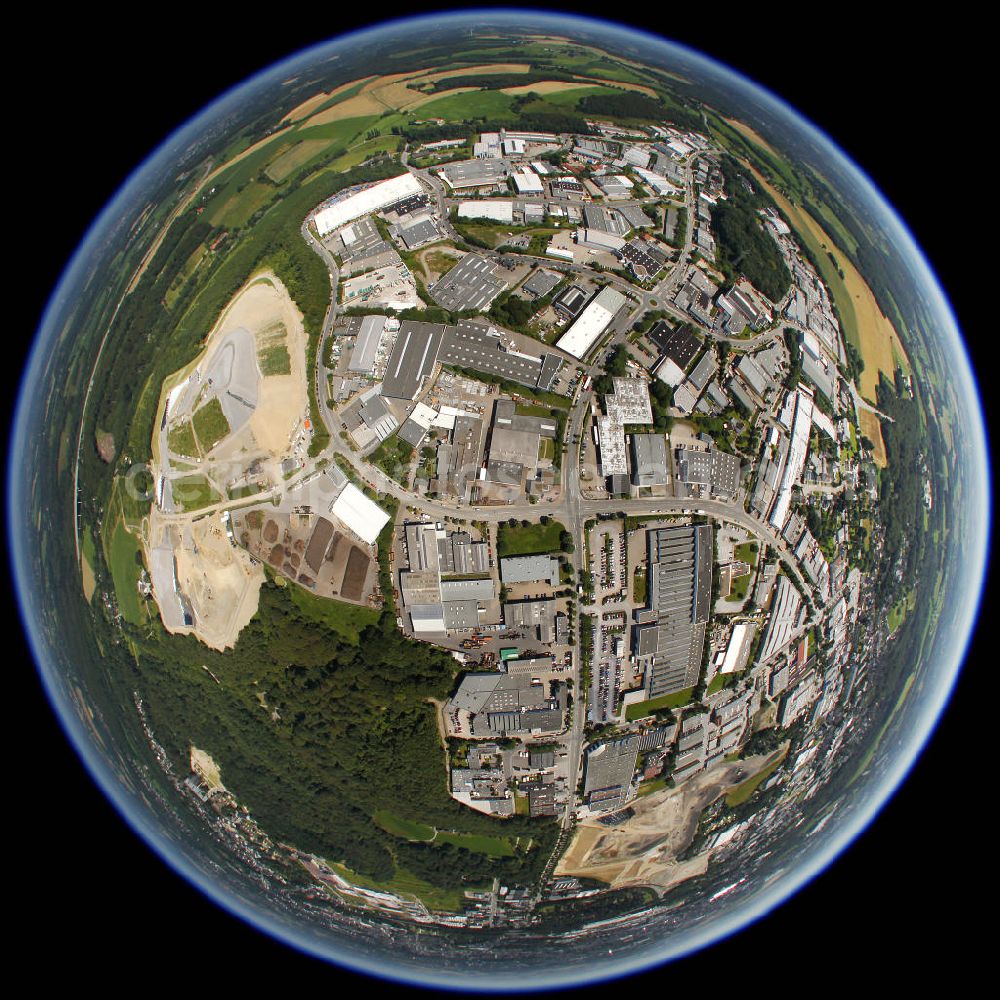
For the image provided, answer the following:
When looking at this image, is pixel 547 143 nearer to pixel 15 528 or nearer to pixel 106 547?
pixel 106 547

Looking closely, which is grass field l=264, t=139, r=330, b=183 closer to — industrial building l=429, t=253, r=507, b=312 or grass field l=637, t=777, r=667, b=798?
industrial building l=429, t=253, r=507, b=312

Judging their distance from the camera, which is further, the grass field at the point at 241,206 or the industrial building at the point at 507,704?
the grass field at the point at 241,206

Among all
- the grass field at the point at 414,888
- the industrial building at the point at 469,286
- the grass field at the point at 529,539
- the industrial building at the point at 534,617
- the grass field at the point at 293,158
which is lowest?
the grass field at the point at 414,888

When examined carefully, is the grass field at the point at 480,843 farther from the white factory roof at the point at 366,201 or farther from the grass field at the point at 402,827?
the white factory roof at the point at 366,201

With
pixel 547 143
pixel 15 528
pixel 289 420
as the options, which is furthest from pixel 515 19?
pixel 15 528

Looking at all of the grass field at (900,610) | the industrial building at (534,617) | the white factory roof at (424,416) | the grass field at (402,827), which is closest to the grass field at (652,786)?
the industrial building at (534,617)

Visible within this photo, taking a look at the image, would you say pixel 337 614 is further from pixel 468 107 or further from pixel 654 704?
pixel 468 107

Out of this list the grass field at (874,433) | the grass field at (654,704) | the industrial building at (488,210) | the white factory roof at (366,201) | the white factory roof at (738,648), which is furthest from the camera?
the industrial building at (488,210)

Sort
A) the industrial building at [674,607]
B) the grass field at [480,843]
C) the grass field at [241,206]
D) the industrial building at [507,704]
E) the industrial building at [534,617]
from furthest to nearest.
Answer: the grass field at [241,206] < the grass field at [480,843] < the industrial building at [507,704] < the industrial building at [674,607] < the industrial building at [534,617]
